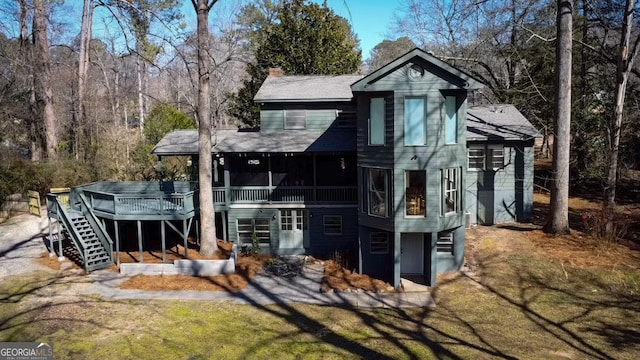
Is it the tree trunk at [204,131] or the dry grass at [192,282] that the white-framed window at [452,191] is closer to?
the dry grass at [192,282]

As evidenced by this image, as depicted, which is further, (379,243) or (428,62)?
(379,243)

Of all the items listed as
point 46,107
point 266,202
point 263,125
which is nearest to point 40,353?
point 266,202

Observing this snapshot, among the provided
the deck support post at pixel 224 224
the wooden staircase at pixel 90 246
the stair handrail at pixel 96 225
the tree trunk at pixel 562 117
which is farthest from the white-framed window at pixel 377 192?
the wooden staircase at pixel 90 246

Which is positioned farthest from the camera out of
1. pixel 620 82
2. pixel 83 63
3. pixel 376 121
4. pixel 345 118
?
pixel 83 63

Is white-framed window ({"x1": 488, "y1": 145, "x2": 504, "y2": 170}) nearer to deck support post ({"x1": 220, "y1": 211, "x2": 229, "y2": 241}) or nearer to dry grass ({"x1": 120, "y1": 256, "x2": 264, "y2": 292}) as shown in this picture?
dry grass ({"x1": 120, "y1": 256, "x2": 264, "y2": 292})

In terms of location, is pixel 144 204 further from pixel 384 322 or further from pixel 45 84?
pixel 45 84

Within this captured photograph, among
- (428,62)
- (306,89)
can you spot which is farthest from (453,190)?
(306,89)

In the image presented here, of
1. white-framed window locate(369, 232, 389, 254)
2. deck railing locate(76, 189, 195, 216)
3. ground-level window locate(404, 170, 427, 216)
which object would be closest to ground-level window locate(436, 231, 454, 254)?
ground-level window locate(404, 170, 427, 216)
